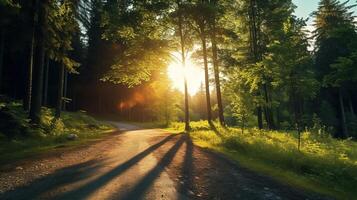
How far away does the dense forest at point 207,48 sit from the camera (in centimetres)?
1628

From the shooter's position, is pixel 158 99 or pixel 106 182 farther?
pixel 158 99

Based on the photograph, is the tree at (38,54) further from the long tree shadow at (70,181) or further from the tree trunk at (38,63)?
the long tree shadow at (70,181)

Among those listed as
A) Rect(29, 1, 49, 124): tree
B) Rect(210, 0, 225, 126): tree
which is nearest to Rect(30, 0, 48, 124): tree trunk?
Rect(29, 1, 49, 124): tree

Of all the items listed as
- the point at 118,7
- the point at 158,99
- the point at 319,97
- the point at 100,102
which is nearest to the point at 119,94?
the point at 100,102

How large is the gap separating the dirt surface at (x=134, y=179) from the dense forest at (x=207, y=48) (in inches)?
248

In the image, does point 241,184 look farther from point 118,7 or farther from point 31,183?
point 118,7

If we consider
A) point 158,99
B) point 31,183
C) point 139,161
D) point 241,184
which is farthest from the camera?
point 158,99

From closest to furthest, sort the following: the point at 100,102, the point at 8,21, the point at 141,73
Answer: the point at 8,21 < the point at 141,73 < the point at 100,102

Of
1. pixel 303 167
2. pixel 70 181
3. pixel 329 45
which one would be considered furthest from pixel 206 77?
pixel 329 45

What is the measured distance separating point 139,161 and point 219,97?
61.0 feet

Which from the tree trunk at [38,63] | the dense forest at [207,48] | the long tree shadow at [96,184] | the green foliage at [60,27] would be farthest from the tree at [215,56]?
the long tree shadow at [96,184]

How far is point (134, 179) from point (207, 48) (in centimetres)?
2401

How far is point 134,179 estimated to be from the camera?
29.7ft

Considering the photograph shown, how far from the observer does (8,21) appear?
1897 centimetres
